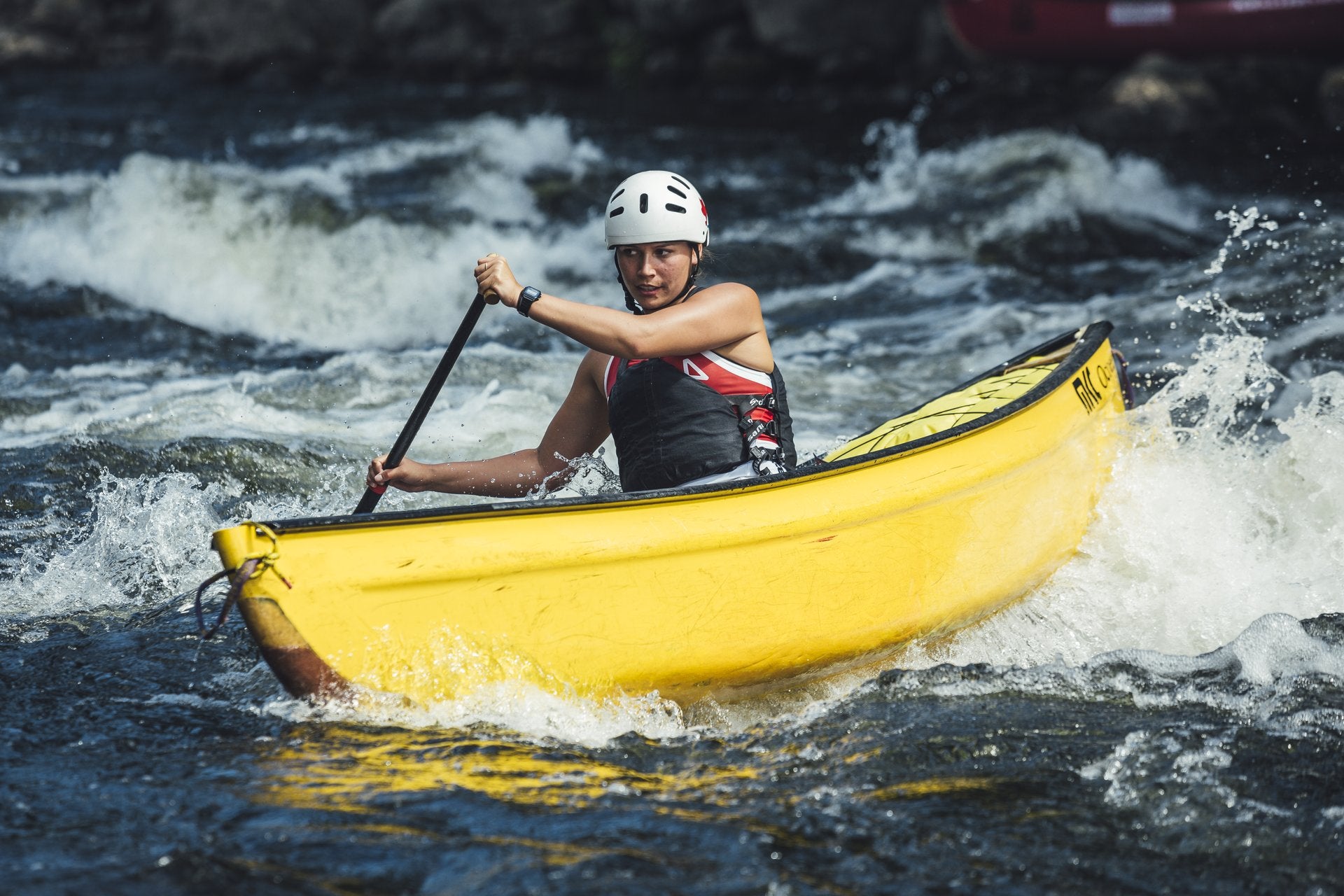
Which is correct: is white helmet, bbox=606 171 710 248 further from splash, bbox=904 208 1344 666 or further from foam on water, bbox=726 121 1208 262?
foam on water, bbox=726 121 1208 262

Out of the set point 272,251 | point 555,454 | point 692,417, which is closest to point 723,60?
point 272,251

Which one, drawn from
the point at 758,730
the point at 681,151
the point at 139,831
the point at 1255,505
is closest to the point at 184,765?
the point at 139,831

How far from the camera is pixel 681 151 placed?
13344 millimetres

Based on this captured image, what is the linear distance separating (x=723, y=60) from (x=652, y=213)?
13360mm

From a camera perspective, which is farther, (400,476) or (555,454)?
(555,454)

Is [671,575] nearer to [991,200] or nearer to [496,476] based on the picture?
[496,476]

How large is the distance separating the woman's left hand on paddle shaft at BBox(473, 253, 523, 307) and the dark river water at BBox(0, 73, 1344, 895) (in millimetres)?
1055

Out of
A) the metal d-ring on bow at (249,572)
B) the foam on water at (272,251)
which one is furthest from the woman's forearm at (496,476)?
the foam on water at (272,251)

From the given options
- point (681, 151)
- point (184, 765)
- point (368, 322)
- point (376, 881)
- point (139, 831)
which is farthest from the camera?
point (681, 151)

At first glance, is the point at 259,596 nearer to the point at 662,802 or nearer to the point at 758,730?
the point at 662,802

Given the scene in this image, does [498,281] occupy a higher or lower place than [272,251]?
lower

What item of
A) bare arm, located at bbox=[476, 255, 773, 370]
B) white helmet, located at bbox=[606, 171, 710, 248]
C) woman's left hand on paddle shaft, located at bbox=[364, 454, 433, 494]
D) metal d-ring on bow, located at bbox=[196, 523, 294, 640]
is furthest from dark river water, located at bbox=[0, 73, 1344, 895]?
white helmet, located at bbox=[606, 171, 710, 248]

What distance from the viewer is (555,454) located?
437 centimetres

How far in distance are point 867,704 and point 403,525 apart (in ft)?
4.57
